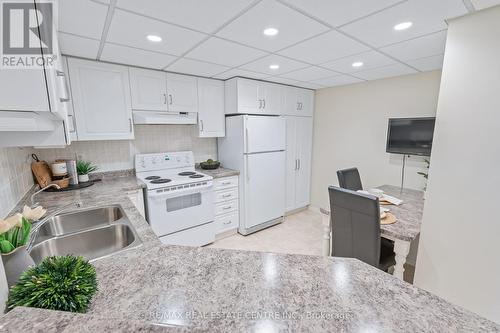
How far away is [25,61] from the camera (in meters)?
0.71

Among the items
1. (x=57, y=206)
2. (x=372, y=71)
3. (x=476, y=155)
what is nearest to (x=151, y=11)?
(x=57, y=206)

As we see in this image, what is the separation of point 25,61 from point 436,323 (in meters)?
1.49

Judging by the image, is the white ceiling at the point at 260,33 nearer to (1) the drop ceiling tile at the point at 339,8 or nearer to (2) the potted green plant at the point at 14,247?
(1) the drop ceiling tile at the point at 339,8

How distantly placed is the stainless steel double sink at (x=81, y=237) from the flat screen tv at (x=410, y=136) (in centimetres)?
295

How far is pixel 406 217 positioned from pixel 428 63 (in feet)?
5.47

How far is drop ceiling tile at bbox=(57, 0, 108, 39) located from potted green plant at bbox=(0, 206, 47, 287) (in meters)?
1.15

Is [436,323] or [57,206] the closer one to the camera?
[436,323]

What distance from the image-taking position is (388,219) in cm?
174

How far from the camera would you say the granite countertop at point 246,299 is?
1.91ft

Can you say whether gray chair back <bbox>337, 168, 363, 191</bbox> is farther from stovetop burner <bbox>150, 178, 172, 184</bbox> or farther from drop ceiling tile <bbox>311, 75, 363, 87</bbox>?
stovetop burner <bbox>150, 178, 172, 184</bbox>

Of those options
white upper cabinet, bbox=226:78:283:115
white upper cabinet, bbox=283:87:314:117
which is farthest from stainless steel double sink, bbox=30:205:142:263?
white upper cabinet, bbox=283:87:314:117

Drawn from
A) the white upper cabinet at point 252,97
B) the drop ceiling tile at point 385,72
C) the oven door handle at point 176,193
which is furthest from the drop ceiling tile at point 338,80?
the oven door handle at point 176,193

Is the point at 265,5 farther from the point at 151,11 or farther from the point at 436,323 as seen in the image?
the point at 436,323

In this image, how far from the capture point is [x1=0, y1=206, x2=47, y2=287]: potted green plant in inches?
27.8
